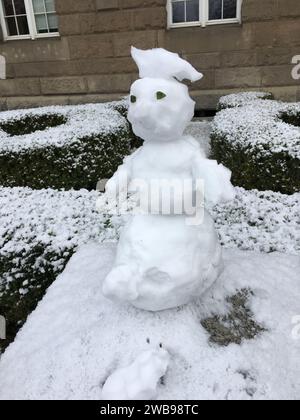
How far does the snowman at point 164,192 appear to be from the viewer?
182 cm

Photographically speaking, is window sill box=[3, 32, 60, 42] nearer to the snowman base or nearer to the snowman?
the snowman

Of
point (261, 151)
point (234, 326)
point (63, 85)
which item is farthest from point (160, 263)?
point (63, 85)

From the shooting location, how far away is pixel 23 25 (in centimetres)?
868

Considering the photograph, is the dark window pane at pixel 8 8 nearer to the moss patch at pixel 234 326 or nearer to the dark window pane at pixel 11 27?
the dark window pane at pixel 11 27

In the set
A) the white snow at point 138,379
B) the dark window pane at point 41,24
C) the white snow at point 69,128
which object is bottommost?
the white snow at point 138,379

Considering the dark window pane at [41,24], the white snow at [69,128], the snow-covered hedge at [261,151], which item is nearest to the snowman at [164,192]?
the snow-covered hedge at [261,151]

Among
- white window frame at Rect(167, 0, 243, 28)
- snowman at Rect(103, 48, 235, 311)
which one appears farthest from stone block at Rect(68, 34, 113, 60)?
snowman at Rect(103, 48, 235, 311)

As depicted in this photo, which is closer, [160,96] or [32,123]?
[160,96]

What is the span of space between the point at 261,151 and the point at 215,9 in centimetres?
513

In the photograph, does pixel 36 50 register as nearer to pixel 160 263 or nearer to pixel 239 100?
pixel 239 100

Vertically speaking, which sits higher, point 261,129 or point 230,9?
point 230,9

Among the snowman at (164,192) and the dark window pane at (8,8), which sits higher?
the dark window pane at (8,8)

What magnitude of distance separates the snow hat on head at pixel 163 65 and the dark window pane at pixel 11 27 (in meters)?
8.25

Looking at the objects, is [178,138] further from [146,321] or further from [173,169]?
[146,321]
